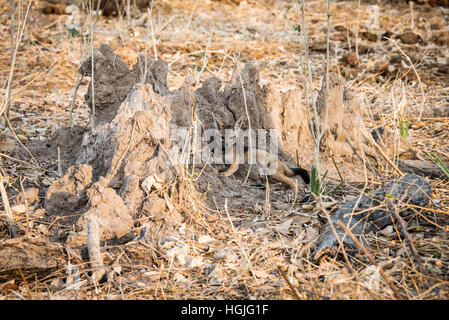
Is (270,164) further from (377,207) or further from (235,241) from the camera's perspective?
(377,207)

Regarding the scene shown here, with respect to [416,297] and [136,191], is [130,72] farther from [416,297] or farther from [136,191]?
[416,297]

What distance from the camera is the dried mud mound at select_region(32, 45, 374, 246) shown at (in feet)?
9.33

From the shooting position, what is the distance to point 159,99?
11.1 ft

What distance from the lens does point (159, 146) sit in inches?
123

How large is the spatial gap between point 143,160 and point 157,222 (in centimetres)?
48

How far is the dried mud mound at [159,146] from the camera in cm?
284

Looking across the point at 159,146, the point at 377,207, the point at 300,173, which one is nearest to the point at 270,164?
the point at 300,173

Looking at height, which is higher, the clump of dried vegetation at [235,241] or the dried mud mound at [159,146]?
the dried mud mound at [159,146]

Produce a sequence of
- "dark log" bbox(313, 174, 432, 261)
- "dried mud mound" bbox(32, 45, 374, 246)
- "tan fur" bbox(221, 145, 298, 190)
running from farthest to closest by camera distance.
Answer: "tan fur" bbox(221, 145, 298, 190)
"dried mud mound" bbox(32, 45, 374, 246)
"dark log" bbox(313, 174, 432, 261)

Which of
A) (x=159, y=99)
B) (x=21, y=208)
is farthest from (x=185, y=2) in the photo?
(x=21, y=208)

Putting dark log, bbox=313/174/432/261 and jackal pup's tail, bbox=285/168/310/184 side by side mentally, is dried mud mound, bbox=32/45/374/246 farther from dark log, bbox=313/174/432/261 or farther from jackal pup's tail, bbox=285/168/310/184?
dark log, bbox=313/174/432/261

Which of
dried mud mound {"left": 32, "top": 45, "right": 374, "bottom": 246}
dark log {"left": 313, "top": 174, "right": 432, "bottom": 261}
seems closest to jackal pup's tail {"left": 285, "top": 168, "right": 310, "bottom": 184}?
dried mud mound {"left": 32, "top": 45, "right": 374, "bottom": 246}

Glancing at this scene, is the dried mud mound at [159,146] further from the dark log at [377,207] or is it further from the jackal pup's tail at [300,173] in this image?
the dark log at [377,207]

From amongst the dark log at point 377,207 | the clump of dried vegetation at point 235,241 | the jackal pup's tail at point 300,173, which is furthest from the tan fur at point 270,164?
the dark log at point 377,207
